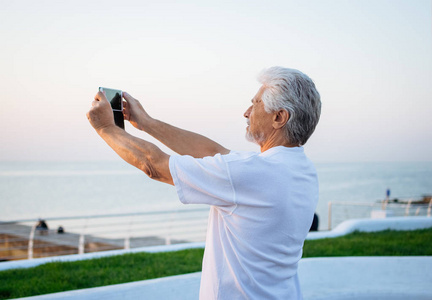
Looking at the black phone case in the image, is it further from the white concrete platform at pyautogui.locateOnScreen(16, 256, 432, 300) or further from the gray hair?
the white concrete platform at pyautogui.locateOnScreen(16, 256, 432, 300)

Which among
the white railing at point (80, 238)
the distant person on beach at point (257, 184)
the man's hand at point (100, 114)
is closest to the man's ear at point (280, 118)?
the distant person on beach at point (257, 184)

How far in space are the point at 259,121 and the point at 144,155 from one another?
44 centimetres

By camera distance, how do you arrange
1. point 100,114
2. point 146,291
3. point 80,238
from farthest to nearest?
point 80,238 → point 146,291 → point 100,114

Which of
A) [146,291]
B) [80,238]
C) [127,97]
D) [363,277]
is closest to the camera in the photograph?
[127,97]

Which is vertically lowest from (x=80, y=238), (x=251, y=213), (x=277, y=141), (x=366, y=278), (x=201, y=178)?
(x=80, y=238)

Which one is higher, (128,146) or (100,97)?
(100,97)

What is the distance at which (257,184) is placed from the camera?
1366 millimetres

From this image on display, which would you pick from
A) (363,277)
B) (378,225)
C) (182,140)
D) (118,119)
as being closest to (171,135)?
(182,140)

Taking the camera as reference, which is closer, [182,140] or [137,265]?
[182,140]

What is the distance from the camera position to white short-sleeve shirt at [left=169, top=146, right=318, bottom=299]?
134 centimetres

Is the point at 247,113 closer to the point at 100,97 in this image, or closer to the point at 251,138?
the point at 251,138

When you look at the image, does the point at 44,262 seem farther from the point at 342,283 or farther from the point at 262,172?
the point at 262,172

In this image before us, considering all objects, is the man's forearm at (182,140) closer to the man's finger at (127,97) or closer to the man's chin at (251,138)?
the man's finger at (127,97)

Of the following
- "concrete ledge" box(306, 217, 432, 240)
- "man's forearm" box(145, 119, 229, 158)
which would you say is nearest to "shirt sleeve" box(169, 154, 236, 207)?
"man's forearm" box(145, 119, 229, 158)
